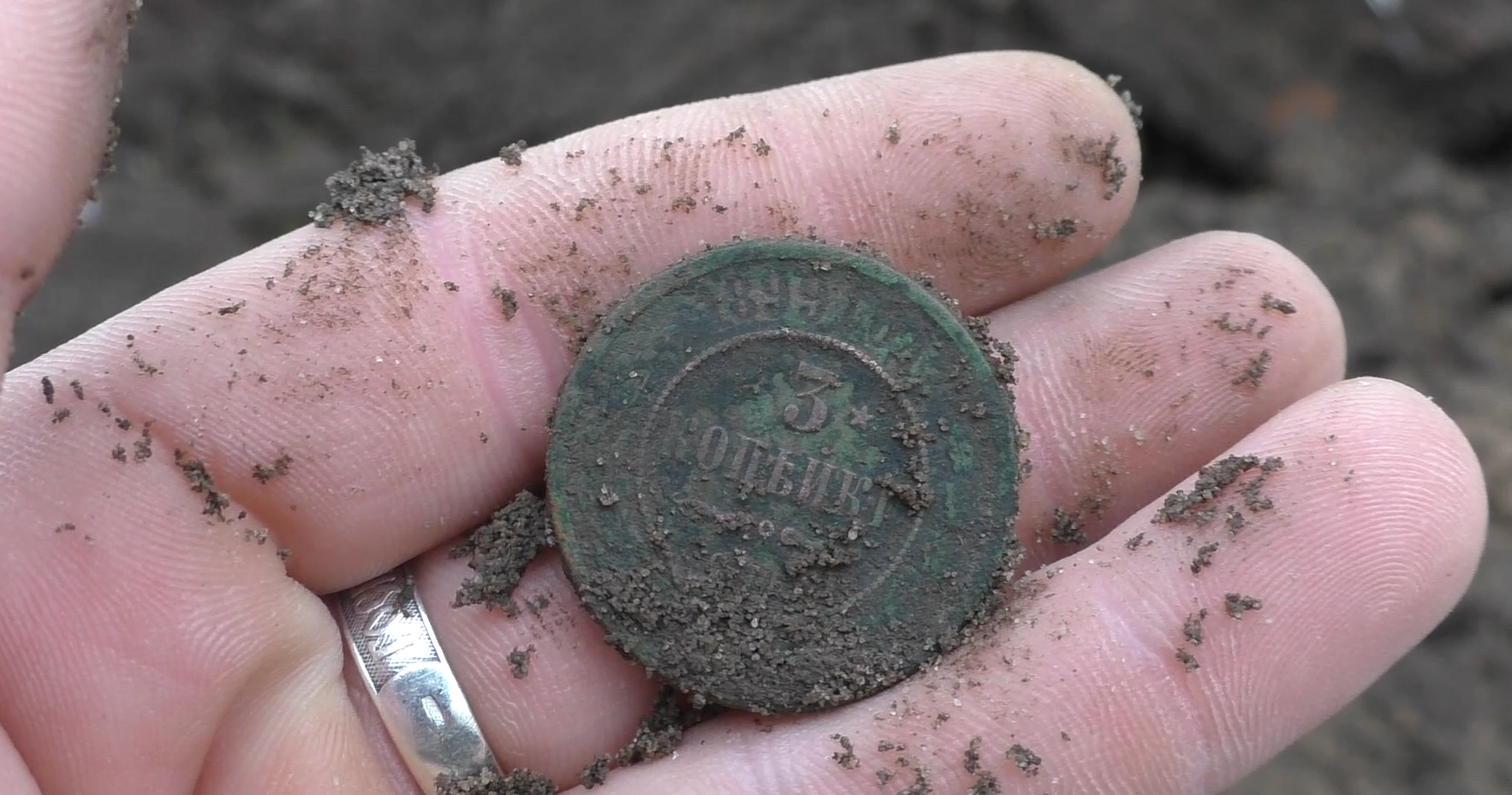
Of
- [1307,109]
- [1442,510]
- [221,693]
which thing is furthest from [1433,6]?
[221,693]

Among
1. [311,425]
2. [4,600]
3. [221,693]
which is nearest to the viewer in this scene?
[4,600]

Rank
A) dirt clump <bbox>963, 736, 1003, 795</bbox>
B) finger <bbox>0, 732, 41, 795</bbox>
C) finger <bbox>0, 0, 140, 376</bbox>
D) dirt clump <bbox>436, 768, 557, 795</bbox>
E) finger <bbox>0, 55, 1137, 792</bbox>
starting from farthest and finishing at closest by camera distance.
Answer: dirt clump <bbox>436, 768, 557, 795</bbox> < dirt clump <bbox>963, 736, 1003, 795</bbox> < finger <bbox>0, 55, 1137, 792</bbox> < finger <bbox>0, 732, 41, 795</bbox> < finger <bbox>0, 0, 140, 376</bbox>

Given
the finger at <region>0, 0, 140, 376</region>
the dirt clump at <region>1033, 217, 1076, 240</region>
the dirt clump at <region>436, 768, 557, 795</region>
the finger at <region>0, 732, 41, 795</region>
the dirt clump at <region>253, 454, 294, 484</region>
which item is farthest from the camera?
the dirt clump at <region>1033, 217, 1076, 240</region>

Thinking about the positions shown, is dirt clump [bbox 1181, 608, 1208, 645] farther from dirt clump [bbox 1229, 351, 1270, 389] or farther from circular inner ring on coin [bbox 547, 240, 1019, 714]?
dirt clump [bbox 1229, 351, 1270, 389]

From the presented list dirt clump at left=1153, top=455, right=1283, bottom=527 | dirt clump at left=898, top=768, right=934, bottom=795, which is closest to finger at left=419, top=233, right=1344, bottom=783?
dirt clump at left=1153, top=455, right=1283, bottom=527

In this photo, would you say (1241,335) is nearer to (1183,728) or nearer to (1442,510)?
(1442,510)

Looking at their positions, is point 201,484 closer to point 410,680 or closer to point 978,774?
point 410,680

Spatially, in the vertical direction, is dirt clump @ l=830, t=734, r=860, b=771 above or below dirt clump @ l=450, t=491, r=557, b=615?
below

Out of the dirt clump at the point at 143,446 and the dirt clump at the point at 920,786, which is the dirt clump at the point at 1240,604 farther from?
the dirt clump at the point at 143,446
